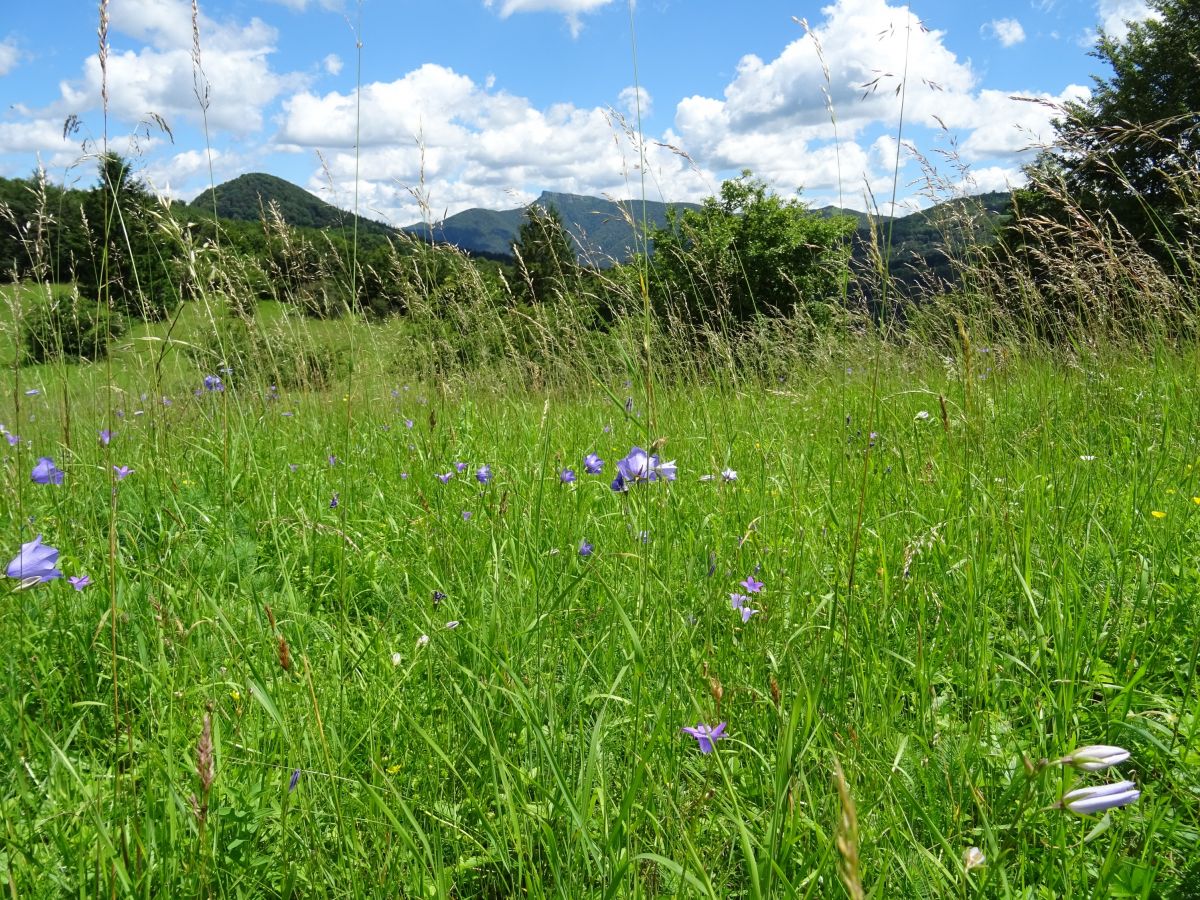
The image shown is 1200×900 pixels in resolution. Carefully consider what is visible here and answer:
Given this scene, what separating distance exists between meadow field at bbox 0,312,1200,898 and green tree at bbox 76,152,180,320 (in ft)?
1.12

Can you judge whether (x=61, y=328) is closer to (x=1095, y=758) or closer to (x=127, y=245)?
(x=127, y=245)

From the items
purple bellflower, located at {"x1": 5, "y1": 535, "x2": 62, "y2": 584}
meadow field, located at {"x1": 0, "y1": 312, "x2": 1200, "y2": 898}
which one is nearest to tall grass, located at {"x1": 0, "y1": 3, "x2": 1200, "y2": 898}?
meadow field, located at {"x1": 0, "y1": 312, "x2": 1200, "y2": 898}

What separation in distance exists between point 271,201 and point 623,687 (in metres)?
2.75

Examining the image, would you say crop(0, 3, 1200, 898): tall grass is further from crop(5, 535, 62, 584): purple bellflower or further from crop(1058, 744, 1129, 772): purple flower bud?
crop(5, 535, 62, 584): purple bellflower

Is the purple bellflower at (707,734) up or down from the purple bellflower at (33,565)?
down

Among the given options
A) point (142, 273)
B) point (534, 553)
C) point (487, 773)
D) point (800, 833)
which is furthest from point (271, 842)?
point (142, 273)

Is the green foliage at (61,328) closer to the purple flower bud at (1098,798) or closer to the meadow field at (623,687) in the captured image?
the meadow field at (623,687)

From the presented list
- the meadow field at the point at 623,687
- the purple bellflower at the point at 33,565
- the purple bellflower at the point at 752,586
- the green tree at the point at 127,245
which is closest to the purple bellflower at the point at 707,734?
the meadow field at the point at 623,687

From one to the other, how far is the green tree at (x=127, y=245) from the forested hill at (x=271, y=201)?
0.65ft

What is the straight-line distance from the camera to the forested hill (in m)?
2.95

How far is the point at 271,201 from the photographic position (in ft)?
10.4

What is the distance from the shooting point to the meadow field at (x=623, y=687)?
96 cm

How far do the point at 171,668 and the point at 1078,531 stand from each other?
2074 mm

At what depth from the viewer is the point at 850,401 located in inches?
137
